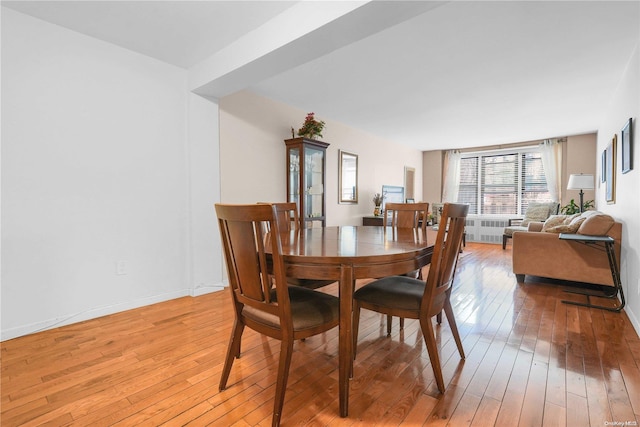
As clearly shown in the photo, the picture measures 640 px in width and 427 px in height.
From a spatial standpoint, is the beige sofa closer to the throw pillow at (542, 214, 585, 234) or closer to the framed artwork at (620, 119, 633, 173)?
the throw pillow at (542, 214, 585, 234)

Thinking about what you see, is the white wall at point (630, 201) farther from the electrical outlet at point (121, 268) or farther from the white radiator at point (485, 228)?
the electrical outlet at point (121, 268)

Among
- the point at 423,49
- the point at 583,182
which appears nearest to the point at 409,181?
the point at 583,182

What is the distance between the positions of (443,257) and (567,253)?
261cm

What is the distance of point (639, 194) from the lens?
228cm

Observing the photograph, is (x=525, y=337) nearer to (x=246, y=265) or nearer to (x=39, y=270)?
(x=246, y=265)

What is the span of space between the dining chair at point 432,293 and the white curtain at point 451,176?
21.3ft

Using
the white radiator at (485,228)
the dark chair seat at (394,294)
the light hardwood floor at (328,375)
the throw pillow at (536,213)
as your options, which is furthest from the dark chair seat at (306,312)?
the white radiator at (485,228)

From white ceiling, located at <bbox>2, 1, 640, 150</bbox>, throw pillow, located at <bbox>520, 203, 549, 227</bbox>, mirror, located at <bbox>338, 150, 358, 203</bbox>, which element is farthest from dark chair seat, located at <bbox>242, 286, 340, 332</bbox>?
throw pillow, located at <bbox>520, 203, 549, 227</bbox>

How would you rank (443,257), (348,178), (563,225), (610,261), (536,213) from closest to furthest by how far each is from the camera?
1. (443,257)
2. (610,261)
3. (563,225)
4. (348,178)
5. (536,213)

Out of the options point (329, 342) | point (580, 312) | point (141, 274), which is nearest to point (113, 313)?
point (141, 274)

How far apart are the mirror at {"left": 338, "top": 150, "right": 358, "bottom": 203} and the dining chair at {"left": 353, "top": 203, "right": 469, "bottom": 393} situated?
11.1ft

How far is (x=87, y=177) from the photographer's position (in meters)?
2.47

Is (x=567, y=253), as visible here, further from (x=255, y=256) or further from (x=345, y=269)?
(x=255, y=256)

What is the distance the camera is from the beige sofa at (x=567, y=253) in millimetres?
2922
